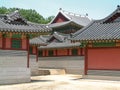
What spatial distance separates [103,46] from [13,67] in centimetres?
698

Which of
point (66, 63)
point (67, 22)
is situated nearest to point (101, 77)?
point (66, 63)

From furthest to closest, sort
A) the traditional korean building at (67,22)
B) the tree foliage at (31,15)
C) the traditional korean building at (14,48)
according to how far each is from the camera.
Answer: the tree foliage at (31,15), the traditional korean building at (67,22), the traditional korean building at (14,48)

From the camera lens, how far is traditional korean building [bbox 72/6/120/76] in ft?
71.3

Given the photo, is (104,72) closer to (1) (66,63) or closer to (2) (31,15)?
(1) (66,63)

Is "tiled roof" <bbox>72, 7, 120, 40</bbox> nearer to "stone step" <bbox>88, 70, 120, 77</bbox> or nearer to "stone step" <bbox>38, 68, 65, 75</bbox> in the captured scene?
"stone step" <bbox>88, 70, 120, 77</bbox>

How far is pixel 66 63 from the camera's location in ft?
113

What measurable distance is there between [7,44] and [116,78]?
8.19m

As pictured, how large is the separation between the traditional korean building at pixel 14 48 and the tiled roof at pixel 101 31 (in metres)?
3.47

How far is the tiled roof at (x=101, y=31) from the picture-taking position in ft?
71.5

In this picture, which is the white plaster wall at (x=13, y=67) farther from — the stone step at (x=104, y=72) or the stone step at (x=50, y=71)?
the stone step at (x=50, y=71)

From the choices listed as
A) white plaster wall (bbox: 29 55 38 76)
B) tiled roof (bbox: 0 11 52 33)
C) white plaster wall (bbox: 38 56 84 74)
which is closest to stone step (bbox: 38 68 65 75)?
white plaster wall (bbox: 29 55 38 76)

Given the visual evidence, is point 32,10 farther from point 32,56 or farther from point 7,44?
point 7,44

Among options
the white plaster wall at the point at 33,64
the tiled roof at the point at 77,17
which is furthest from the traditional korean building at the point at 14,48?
the tiled roof at the point at 77,17

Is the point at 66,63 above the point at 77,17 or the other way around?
the other way around
